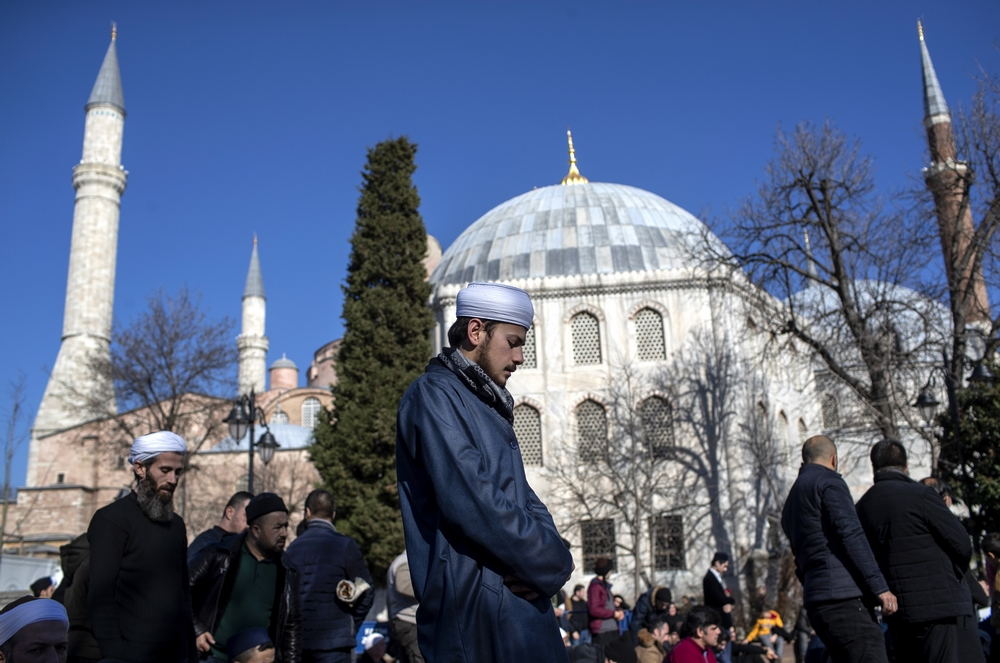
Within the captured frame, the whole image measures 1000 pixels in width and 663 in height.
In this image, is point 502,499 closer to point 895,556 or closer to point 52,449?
point 895,556

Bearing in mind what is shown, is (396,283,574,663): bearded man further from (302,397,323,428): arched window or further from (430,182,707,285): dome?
(302,397,323,428): arched window

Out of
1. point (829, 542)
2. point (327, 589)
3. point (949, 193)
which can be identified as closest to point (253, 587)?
point (327, 589)

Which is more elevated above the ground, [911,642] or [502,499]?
[502,499]

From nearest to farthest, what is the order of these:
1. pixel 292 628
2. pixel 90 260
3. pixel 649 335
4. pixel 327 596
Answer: pixel 292 628 → pixel 327 596 → pixel 649 335 → pixel 90 260

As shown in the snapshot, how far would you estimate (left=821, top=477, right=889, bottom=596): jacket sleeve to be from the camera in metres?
4.17

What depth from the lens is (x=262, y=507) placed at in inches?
165

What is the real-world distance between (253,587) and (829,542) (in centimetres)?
297

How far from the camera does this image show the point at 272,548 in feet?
13.7

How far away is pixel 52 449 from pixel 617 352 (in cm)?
2707

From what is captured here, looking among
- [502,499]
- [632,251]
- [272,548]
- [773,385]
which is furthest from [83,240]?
[502,499]

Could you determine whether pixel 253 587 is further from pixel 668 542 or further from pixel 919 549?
pixel 668 542

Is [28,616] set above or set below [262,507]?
below

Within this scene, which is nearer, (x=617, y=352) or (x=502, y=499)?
(x=502, y=499)

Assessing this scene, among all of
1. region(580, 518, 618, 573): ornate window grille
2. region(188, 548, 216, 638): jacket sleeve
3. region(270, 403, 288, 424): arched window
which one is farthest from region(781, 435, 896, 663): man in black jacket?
region(270, 403, 288, 424): arched window
